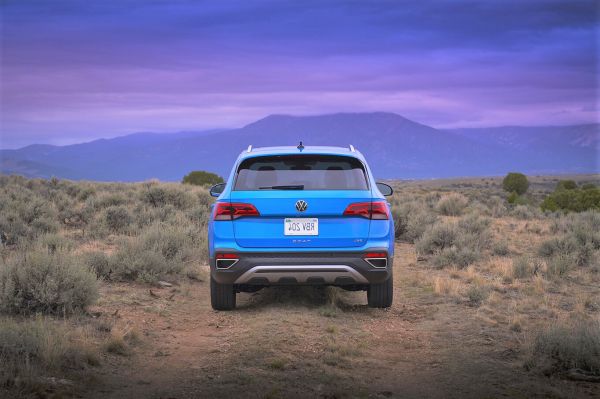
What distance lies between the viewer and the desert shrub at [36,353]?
Result: 527 centimetres

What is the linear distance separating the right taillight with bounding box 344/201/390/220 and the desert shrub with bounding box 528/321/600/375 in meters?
2.25

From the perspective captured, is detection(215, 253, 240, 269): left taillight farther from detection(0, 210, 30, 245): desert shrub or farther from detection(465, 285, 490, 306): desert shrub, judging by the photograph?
detection(0, 210, 30, 245): desert shrub

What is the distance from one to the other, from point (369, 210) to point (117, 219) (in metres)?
11.7

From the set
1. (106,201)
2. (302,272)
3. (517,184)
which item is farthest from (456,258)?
(517,184)

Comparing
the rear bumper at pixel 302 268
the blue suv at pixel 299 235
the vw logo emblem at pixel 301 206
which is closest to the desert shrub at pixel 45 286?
the blue suv at pixel 299 235

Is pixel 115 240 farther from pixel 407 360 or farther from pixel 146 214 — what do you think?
pixel 407 360

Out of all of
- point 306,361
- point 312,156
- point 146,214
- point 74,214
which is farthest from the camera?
point 74,214

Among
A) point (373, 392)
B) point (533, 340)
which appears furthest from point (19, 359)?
point (533, 340)

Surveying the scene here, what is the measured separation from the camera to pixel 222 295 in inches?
339

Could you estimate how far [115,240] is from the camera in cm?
1566

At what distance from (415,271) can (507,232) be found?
24.9 feet

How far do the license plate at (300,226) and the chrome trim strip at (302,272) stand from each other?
40 centimetres

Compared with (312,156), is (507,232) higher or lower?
lower

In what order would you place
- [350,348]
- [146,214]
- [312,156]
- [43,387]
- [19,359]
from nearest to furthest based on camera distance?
[43,387]
[19,359]
[350,348]
[312,156]
[146,214]
